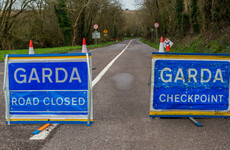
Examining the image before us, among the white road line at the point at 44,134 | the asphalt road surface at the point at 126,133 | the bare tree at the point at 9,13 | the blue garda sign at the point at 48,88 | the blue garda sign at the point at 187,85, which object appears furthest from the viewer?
the bare tree at the point at 9,13

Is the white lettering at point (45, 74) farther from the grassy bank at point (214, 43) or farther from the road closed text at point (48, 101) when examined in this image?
the grassy bank at point (214, 43)

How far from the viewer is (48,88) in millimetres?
4316

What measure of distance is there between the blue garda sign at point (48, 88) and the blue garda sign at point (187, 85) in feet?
4.27

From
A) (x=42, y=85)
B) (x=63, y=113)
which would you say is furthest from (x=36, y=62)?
(x=63, y=113)

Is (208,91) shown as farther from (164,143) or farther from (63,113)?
(63,113)

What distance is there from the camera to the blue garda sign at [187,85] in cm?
452

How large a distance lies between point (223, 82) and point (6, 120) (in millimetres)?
3919

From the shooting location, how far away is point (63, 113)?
14.0 ft

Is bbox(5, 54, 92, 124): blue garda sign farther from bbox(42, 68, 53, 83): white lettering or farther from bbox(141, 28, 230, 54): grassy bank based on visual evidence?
bbox(141, 28, 230, 54): grassy bank

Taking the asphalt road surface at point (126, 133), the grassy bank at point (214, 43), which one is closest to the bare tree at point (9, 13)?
the grassy bank at point (214, 43)

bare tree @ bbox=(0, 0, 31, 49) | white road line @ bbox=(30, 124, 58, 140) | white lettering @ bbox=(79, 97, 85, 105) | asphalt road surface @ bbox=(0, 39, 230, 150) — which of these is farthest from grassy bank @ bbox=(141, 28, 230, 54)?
bare tree @ bbox=(0, 0, 31, 49)

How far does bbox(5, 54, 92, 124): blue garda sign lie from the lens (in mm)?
4270

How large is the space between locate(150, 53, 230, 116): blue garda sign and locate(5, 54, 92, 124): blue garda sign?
1.30 metres

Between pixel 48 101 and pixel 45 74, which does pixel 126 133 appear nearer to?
pixel 48 101
